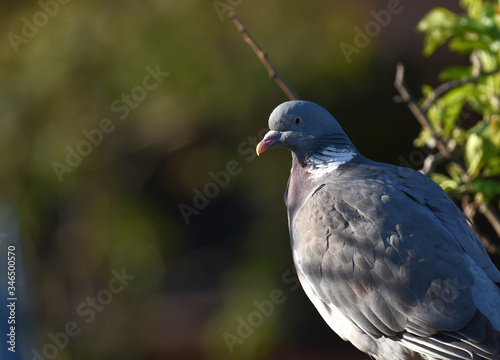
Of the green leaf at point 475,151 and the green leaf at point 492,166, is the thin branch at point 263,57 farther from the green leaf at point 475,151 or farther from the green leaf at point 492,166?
the green leaf at point 492,166

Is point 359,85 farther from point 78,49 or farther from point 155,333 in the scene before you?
point 155,333

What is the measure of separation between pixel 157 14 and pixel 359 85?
1739 mm

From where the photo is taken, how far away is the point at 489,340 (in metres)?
2.17

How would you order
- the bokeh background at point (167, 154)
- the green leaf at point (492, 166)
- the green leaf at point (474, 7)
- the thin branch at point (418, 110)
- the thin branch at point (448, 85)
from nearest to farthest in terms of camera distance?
the thin branch at point (418, 110) → the thin branch at point (448, 85) → the green leaf at point (492, 166) → the green leaf at point (474, 7) → the bokeh background at point (167, 154)

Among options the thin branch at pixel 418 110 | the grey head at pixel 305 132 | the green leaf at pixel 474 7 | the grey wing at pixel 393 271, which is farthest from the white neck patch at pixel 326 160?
the green leaf at pixel 474 7

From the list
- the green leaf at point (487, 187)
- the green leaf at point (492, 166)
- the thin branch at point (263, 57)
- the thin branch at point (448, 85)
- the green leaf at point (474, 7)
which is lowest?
the green leaf at point (492, 166)

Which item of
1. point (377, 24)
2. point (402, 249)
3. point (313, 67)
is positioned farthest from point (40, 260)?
point (402, 249)

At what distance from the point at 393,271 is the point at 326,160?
0.61m

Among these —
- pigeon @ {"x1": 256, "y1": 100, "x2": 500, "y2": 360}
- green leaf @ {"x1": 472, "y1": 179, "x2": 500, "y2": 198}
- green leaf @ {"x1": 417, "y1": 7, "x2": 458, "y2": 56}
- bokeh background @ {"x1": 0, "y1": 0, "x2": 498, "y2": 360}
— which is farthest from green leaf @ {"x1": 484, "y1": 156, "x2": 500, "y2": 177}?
bokeh background @ {"x1": 0, "y1": 0, "x2": 498, "y2": 360}

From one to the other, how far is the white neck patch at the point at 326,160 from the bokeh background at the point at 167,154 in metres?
2.38

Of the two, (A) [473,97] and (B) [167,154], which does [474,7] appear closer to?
(A) [473,97]

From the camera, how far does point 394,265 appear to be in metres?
2.33

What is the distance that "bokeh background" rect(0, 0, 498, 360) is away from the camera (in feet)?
16.9

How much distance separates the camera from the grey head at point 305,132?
2.69m
